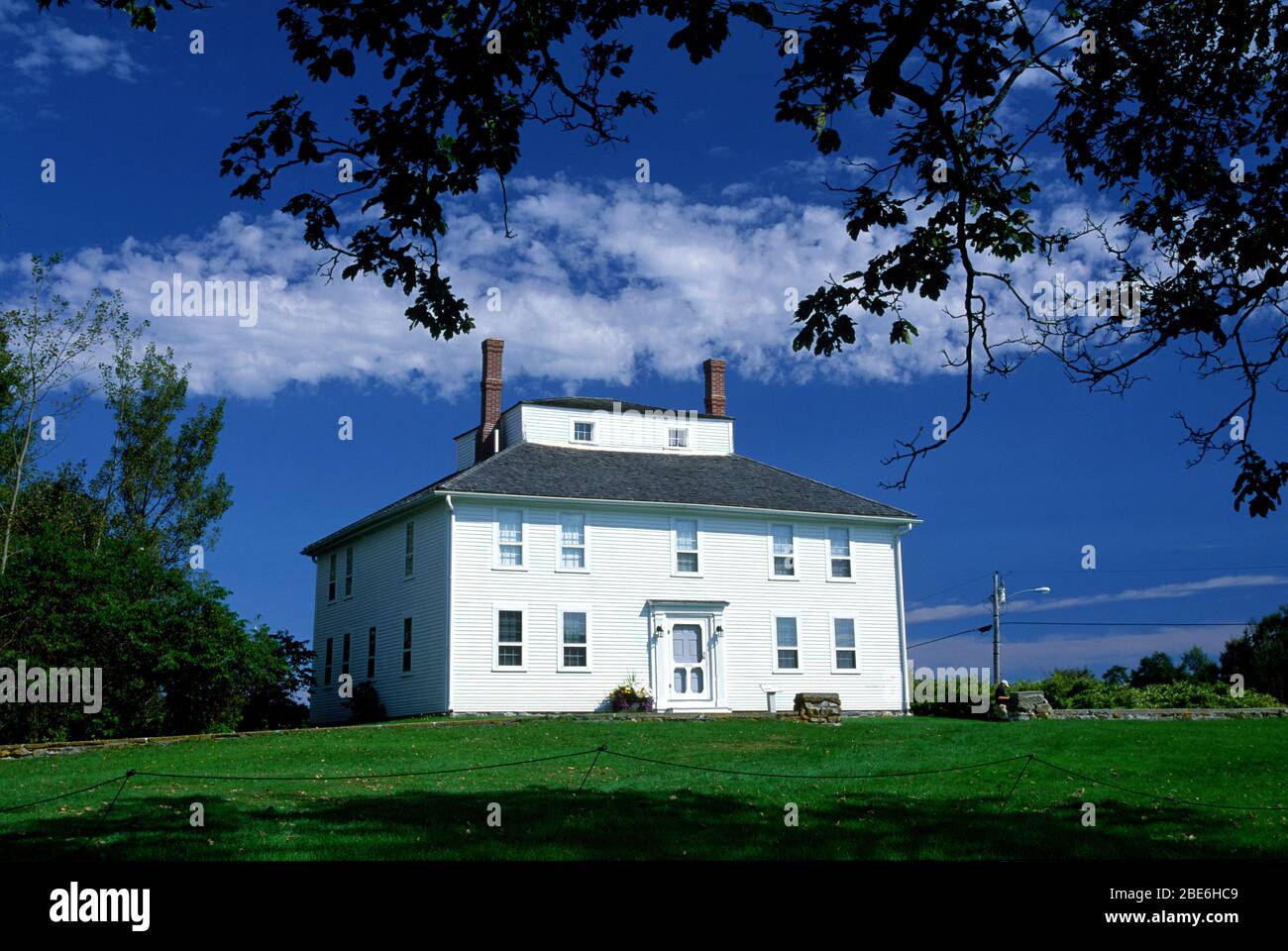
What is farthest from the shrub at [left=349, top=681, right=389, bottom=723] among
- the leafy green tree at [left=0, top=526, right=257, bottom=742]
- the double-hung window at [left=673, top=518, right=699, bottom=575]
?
the double-hung window at [left=673, top=518, right=699, bottom=575]

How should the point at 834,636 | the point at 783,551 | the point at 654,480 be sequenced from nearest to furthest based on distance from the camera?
the point at 834,636 < the point at 783,551 < the point at 654,480

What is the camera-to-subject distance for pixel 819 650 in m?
35.7

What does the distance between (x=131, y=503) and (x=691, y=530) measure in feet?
68.5

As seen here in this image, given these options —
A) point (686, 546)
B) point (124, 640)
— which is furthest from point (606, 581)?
point (124, 640)

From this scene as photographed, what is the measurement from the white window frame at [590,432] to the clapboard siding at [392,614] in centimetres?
643

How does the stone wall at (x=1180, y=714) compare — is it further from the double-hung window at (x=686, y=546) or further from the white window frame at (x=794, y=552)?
the double-hung window at (x=686, y=546)

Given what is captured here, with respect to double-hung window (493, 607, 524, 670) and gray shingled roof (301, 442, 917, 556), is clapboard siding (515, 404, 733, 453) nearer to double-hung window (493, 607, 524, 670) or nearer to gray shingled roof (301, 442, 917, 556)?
gray shingled roof (301, 442, 917, 556)

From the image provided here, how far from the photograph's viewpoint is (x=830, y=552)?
36719 mm

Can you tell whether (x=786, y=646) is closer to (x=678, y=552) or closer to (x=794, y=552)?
(x=794, y=552)

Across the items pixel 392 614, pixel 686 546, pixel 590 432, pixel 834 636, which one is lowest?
pixel 834 636

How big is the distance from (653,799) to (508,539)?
18.8 meters
